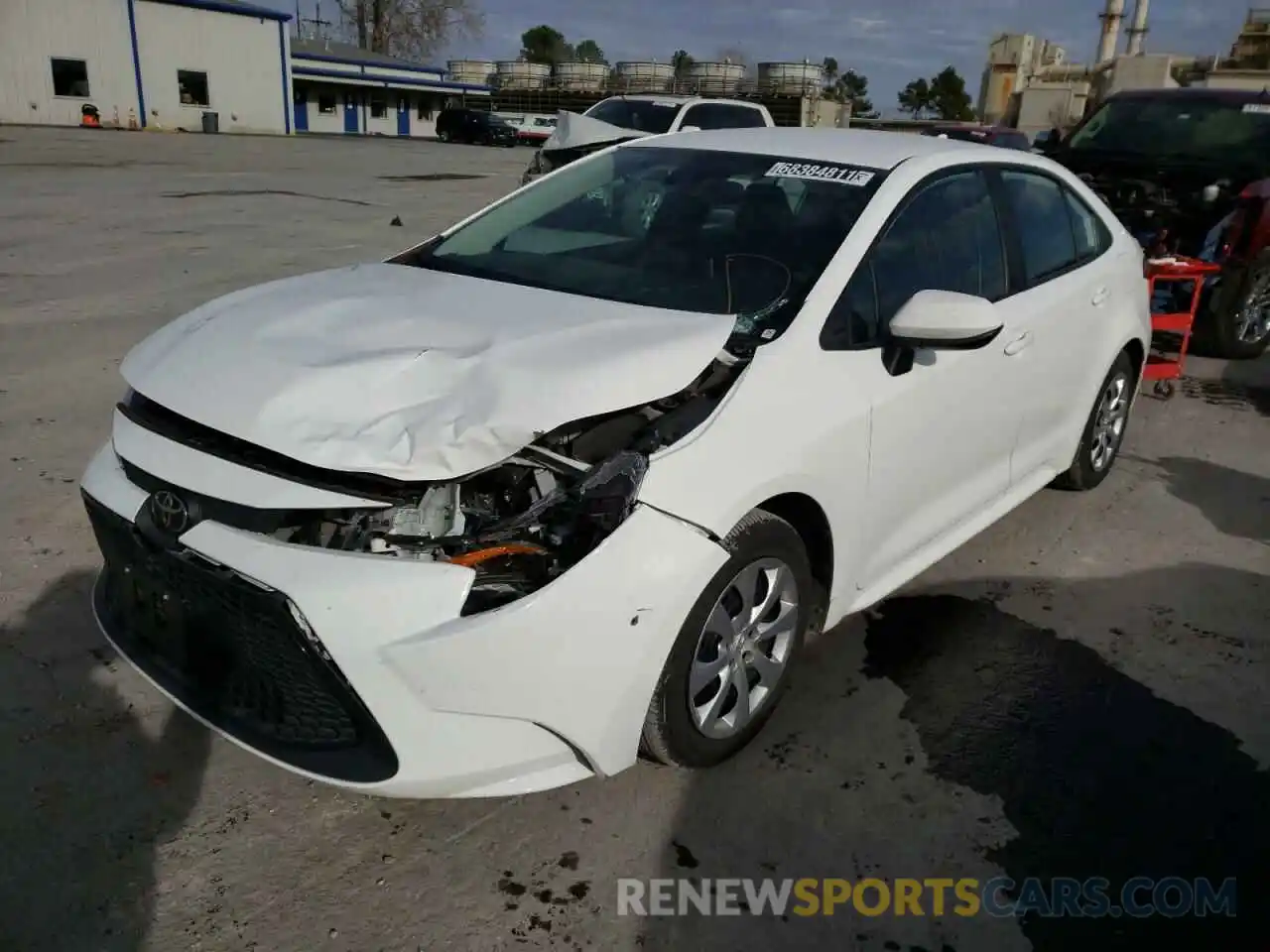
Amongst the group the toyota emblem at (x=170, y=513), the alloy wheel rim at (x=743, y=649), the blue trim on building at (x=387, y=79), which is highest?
the blue trim on building at (x=387, y=79)

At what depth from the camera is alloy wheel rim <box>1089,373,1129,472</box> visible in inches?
182

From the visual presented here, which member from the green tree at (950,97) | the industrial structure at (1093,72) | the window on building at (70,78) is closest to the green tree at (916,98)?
the green tree at (950,97)

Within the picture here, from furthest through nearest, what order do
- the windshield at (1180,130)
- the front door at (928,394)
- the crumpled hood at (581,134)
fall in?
the crumpled hood at (581,134) < the windshield at (1180,130) < the front door at (928,394)

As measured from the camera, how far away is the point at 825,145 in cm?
368

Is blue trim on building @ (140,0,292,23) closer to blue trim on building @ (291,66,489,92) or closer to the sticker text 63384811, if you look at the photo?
blue trim on building @ (291,66,489,92)

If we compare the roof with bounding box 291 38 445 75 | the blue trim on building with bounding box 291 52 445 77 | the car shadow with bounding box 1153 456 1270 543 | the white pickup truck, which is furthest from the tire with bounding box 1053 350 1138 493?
the roof with bounding box 291 38 445 75

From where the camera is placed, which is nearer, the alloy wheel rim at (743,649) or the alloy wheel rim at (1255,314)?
the alloy wheel rim at (743,649)

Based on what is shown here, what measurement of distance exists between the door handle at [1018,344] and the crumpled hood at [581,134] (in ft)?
26.6

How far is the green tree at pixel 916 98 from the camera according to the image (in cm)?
9169

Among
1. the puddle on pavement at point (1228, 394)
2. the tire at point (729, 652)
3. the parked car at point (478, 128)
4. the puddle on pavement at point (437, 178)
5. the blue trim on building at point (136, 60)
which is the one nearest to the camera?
the tire at point (729, 652)

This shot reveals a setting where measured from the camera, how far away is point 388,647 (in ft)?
6.89

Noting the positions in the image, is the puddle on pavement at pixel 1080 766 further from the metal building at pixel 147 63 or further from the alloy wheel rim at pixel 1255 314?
the metal building at pixel 147 63

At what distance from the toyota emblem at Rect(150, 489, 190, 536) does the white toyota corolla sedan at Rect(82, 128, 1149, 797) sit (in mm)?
12

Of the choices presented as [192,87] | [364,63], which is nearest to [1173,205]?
[192,87]
